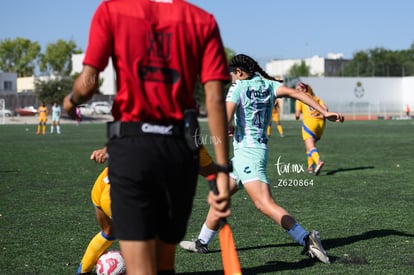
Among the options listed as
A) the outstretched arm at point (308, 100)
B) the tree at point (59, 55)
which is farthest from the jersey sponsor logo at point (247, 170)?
the tree at point (59, 55)

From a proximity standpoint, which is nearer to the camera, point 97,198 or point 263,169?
point 97,198

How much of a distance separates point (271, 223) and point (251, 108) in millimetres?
2640

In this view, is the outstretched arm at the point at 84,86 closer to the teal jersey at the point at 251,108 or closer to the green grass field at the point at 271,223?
the green grass field at the point at 271,223

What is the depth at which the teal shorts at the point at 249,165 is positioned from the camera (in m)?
7.43

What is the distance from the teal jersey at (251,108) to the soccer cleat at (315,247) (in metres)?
1.03

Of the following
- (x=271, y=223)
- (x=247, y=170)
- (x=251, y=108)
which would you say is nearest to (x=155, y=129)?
(x=247, y=170)

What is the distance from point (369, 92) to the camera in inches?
3524

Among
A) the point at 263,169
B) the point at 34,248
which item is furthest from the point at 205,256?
the point at 34,248

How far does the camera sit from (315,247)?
7.30 metres

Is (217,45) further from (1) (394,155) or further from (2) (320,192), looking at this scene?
(1) (394,155)

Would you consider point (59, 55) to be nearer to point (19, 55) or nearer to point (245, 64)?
point (19, 55)

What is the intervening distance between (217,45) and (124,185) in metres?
0.86

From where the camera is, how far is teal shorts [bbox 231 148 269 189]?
7426 mm

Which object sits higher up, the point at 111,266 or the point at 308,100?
the point at 308,100
